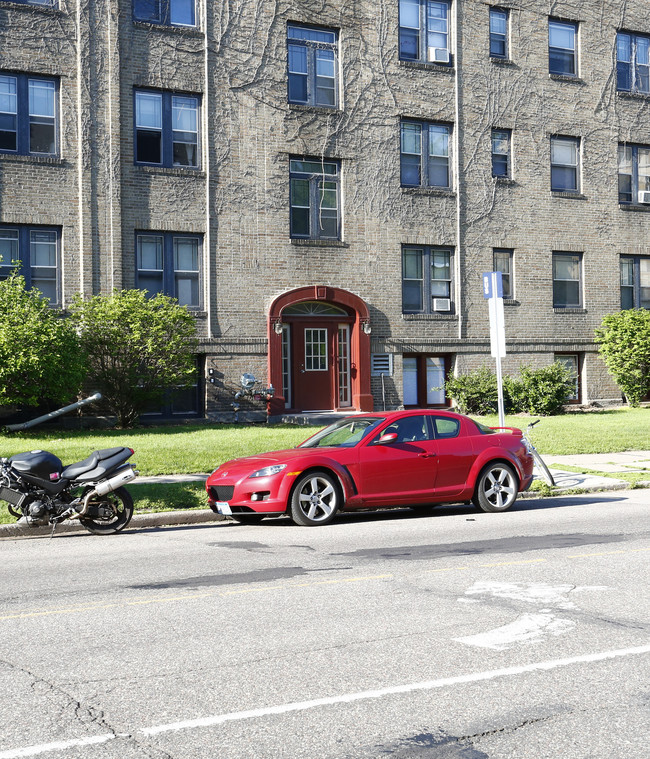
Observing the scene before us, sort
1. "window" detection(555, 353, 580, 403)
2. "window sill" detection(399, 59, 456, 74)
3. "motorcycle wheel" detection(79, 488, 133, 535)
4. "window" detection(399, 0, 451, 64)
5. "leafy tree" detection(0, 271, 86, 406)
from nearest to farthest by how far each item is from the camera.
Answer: "motorcycle wheel" detection(79, 488, 133, 535) → "leafy tree" detection(0, 271, 86, 406) → "window sill" detection(399, 59, 456, 74) → "window" detection(399, 0, 451, 64) → "window" detection(555, 353, 580, 403)

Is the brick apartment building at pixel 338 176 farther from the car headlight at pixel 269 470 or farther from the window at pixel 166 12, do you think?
the car headlight at pixel 269 470

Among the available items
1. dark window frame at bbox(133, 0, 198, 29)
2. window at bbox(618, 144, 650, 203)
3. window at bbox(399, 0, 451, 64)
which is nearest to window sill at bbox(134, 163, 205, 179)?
dark window frame at bbox(133, 0, 198, 29)

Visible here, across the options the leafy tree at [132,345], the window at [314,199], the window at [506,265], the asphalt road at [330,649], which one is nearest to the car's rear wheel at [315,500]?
the asphalt road at [330,649]

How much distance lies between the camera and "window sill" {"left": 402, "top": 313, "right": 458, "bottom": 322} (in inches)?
1067

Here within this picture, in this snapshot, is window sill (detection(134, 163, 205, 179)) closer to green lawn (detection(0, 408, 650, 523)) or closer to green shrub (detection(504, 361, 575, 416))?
green lawn (detection(0, 408, 650, 523))

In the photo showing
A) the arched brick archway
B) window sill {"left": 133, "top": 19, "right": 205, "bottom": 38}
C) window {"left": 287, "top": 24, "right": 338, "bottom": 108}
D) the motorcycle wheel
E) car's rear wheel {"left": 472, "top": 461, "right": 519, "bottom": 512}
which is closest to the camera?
the motorcycle wheel

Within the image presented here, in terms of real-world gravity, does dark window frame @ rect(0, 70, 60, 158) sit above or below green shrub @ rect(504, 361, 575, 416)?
above

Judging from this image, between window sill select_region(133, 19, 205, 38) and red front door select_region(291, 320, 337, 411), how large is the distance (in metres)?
8.05

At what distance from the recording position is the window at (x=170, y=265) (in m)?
24.0

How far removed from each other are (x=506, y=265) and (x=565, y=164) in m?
4.13

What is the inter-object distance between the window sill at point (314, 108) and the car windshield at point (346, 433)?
1454 centimetres

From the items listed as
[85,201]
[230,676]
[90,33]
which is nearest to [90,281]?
[85,201]

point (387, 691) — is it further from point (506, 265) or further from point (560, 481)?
point (506, 265)

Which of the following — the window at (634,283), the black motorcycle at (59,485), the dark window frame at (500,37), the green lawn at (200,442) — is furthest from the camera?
the window at (634,283)
